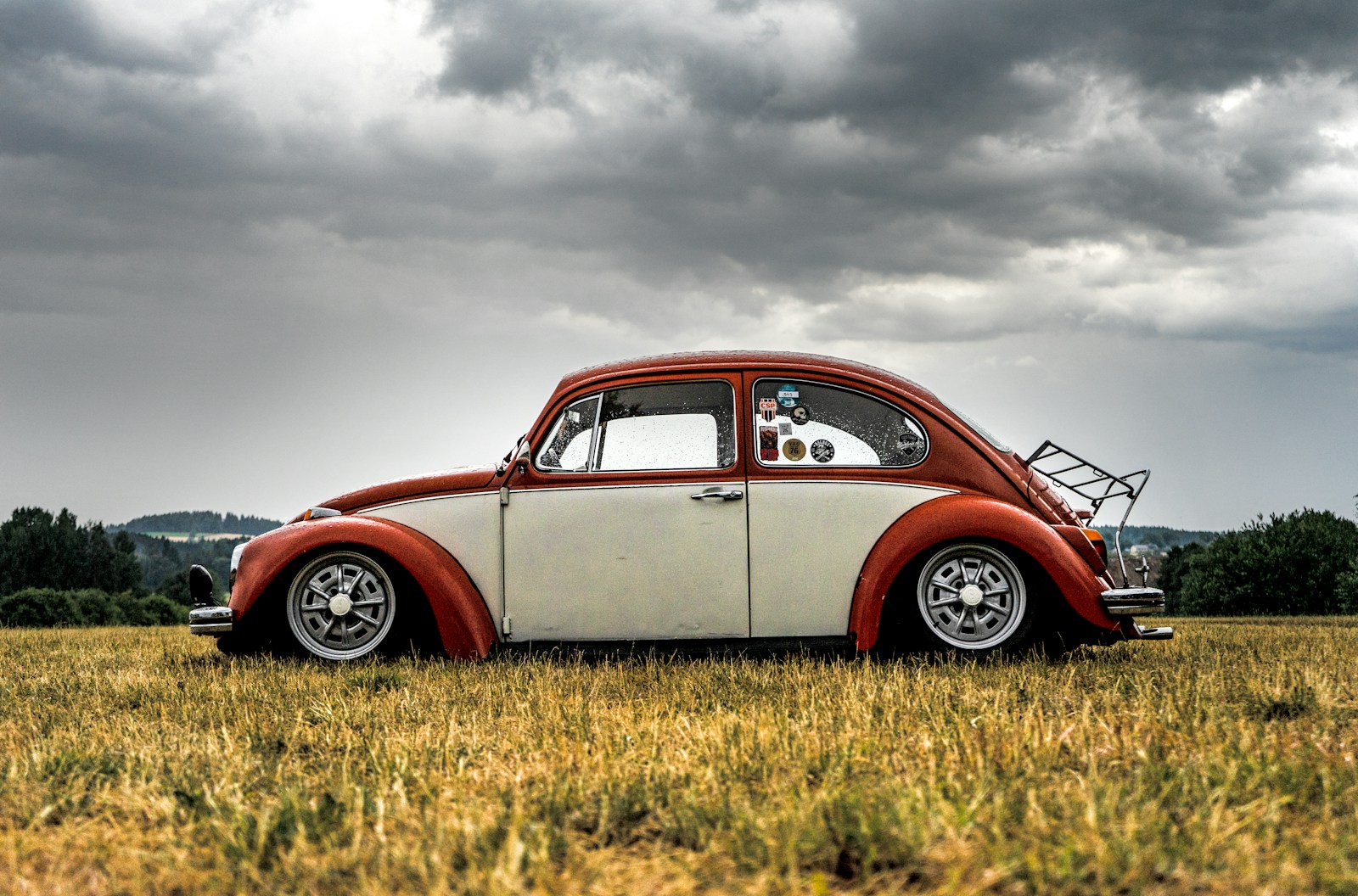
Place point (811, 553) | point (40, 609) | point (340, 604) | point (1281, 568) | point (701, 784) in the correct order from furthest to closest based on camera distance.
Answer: point (1281, 568), point (40, 609), point (340, 604), point (811, 553), point (701, 784)

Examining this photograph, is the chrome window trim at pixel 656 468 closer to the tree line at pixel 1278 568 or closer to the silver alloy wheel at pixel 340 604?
the silver alloy wheel at pixel 340 604

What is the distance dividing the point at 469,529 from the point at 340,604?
93 cm

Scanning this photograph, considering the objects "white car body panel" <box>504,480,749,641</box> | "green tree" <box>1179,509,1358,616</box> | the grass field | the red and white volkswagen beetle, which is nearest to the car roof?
the red and white volkswagen beetle

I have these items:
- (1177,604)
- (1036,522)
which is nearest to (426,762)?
(1036,522)

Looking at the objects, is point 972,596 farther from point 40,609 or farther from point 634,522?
point 40,609

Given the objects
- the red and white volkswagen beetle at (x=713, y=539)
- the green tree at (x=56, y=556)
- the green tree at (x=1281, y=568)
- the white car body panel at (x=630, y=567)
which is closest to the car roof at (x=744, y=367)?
the red and white volkswagen beetle at (x=713, y=539)

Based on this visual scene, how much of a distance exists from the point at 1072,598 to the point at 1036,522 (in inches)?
18.2

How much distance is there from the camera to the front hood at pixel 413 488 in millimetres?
6789

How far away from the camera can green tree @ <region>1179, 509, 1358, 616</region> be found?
50.6 metres

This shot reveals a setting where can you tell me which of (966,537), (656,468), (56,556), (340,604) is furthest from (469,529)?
(56,556)

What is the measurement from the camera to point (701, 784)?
11.0ft

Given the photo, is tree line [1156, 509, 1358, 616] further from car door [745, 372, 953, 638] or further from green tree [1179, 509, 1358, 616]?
car door [745, 372, 953, 638]

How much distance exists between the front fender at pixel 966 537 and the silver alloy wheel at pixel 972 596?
134 millimetres

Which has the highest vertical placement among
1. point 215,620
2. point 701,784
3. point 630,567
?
point 630,567
